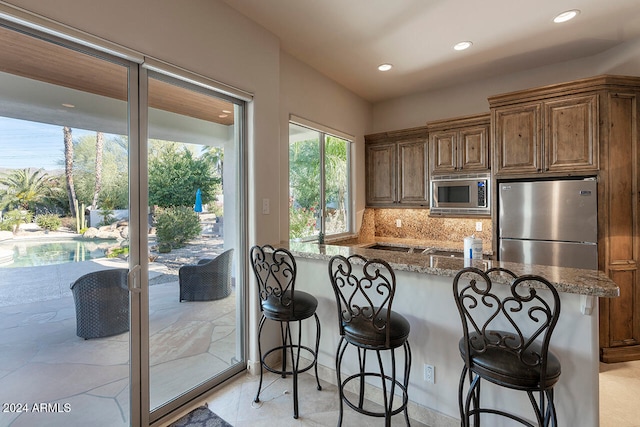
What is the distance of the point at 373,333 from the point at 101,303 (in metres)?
1.66

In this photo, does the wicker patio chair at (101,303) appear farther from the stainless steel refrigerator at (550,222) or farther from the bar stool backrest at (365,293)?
the stainless steel refrigerator at (550,222)

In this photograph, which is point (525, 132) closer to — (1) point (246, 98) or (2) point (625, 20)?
(2) point (625, 20)

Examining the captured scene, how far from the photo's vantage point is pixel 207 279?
Result: 2463mm

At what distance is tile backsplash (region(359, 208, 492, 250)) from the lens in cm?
410

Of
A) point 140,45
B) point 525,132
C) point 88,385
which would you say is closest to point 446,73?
point 525,132

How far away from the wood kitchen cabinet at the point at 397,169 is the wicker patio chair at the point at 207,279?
106 inches

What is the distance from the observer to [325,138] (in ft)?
12.9

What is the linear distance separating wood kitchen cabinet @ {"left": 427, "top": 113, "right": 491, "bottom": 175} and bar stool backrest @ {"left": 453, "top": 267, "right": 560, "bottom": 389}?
2.38 meters

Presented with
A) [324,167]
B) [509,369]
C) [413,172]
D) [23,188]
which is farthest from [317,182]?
[509,369]

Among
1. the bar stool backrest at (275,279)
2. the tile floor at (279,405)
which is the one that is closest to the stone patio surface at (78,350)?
the tile floor at (279,405)

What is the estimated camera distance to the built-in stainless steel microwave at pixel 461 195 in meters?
3.60

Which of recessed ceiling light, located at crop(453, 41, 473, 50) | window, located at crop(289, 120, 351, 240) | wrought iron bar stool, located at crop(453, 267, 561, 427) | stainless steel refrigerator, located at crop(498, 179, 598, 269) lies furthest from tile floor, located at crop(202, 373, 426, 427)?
recessed ceiling light, located at crop(453, 41, 473, 50)

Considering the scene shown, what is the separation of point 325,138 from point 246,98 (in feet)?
5.06

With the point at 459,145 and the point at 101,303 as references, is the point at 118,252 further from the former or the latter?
the point at 459,145
